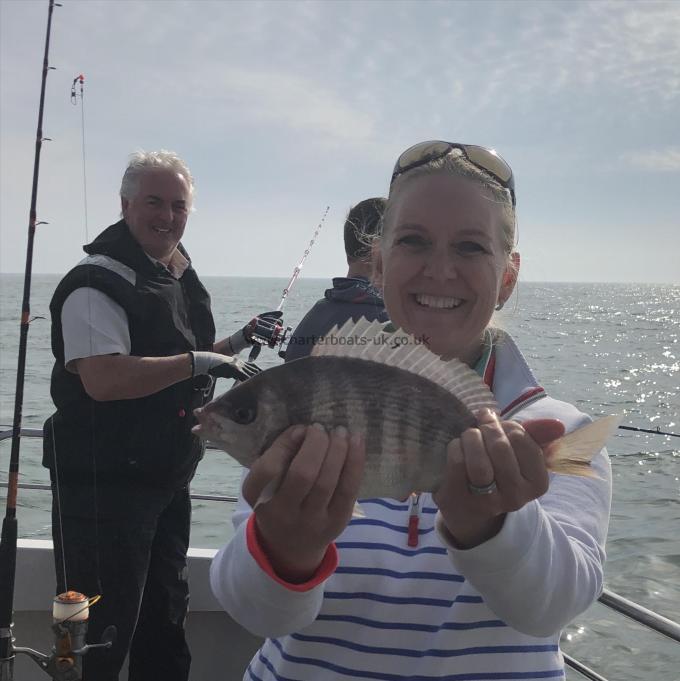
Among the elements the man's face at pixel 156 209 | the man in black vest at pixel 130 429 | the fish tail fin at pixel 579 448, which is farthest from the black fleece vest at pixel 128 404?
the fish tail fin at pixel 579 448

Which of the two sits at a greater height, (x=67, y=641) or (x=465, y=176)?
(x=465, y=176)

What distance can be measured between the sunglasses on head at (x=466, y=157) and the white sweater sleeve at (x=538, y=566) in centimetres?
98

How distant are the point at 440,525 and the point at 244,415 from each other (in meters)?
0.56

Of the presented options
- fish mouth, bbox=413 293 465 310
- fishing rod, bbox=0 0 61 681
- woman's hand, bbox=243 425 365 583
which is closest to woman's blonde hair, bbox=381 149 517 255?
fish mouth, bbox=413 293 465 310

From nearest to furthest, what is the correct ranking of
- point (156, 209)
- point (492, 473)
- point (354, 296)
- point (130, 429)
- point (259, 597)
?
1. point (492, 473)
2. point (259, 597)
3. point (130, 429)
4. point (156, 209)
5. point (354, 296)

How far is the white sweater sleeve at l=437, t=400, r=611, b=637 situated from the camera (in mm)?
1510

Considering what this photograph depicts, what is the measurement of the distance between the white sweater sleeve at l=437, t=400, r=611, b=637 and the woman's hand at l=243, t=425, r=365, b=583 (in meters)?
0.29

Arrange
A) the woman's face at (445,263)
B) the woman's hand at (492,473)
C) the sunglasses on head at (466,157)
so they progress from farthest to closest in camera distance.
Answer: the sunglasses on head at (466,157) → the woman's face at (445,263) → the woman's hand at (492,473)

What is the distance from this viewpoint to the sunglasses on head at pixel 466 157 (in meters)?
2.08

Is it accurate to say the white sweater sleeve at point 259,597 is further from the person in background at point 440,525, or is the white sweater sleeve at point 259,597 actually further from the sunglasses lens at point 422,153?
the sunglasses lens at point 422,153

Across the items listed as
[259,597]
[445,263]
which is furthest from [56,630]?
[445,263]

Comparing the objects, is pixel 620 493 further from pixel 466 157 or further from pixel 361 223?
pixel 466 157

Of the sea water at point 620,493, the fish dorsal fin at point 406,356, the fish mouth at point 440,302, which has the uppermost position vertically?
the fish mouth at point 440,302

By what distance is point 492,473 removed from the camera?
1461 mm
